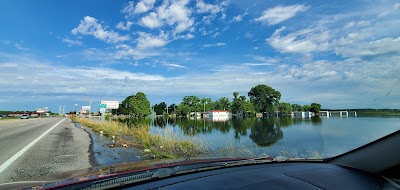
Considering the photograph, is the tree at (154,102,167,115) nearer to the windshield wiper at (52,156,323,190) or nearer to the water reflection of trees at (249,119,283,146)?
the water reflection of trees at (249,119,283,146)

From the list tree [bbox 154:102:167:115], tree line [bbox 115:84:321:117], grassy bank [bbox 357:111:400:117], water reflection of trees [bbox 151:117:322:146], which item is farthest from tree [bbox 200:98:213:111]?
grassy bank [bbox 357:111:400:117]

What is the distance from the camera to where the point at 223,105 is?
14600 centimetres

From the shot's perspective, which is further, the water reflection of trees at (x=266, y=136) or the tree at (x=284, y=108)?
the tree at (x=284, y=108)

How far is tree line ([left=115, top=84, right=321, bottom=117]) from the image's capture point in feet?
383

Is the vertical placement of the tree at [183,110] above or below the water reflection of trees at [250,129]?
above

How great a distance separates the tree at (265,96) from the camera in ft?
377

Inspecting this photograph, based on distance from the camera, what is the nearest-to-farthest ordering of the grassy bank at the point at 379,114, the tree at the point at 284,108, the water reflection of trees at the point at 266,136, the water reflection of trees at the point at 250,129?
1. the grassy bank at the point at 379,114
2. the water reflection of trees at the point at 266,136
3. the water reflection of trees at the point at 250,129
4. the tree at the point at 284,108

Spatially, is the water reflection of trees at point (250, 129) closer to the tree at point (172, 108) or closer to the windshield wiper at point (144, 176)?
the windshield wiper at point (144, 176)

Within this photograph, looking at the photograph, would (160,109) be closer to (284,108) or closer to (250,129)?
(284,108)

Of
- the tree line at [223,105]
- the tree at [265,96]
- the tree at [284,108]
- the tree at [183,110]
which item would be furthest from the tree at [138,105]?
the tree at [284,108]

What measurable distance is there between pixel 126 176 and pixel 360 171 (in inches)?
70.2

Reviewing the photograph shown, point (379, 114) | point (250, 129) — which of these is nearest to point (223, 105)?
point (250, 129)

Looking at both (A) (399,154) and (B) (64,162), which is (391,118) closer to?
(A) (399,154)

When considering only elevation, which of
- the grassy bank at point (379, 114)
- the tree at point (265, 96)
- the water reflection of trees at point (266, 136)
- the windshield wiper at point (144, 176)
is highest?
the tree at point (265, 96)
